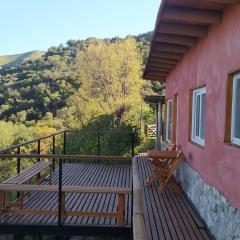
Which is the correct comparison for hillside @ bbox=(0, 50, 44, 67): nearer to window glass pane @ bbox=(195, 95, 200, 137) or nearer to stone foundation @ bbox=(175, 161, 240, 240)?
window glass pane @ bbox=(195, 95, 200, 137)

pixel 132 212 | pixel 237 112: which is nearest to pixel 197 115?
pixel 237 112

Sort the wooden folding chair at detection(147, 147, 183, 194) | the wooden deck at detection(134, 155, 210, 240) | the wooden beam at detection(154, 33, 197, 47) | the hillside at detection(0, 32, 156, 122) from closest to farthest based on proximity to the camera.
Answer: the wooden deck at detection(134, 155, 210, 240), the wooden beam at detection(154, 33, 197, 47), the wooden folding chair at detection(147, 147, 183, 194), the hillside at detection(0, 32, 156, 122)

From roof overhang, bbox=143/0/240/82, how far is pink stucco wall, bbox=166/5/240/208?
0.15 metres

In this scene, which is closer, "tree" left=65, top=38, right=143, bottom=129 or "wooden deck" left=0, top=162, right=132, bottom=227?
"wooden deck" left=0, top=162, right=132, bottom=227

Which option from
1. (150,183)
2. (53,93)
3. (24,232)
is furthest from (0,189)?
(53,93)

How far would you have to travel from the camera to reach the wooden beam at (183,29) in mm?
5816

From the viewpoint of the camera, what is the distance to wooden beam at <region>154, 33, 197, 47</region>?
6.50 m

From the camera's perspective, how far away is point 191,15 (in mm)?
5082

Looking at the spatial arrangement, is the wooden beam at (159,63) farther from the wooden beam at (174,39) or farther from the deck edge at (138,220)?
the deck edge at (138,220)

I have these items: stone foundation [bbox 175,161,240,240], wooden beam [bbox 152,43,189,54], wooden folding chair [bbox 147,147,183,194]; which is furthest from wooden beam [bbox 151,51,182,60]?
stone foundation [bbox 175,161,240,240]

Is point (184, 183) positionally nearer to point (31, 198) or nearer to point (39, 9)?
point (31, 198)

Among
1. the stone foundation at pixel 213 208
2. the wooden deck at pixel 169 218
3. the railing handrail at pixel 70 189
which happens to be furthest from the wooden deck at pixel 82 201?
the stone foundation at pixel 213 208

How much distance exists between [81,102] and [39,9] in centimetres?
2295

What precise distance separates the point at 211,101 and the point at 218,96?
16.6 inches
